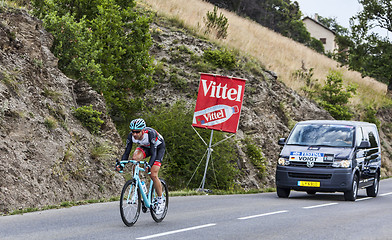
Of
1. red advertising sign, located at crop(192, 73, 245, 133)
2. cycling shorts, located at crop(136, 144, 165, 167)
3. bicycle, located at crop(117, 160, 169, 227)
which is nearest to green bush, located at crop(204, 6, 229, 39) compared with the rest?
red advertising sign, located at crop(192, 73, 245, 133)

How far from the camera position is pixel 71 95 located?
18.0 metres

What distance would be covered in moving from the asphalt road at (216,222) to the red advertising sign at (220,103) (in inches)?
187

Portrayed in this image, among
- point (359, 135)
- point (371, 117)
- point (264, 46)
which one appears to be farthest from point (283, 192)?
point (371, 117)

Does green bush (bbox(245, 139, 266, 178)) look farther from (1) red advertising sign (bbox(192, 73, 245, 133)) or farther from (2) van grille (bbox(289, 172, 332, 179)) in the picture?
(2) van grille (bbox(289, 172, 332, 179))

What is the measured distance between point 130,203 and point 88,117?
27.3ft

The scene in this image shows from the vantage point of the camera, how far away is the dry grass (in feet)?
110

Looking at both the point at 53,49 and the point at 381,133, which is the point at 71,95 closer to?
the point at 53,49

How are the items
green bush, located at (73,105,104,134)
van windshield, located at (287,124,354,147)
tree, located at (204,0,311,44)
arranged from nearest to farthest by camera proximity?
1. van windshield, located at (287,124,354,147)
2. green bush, located at (73,105,104,134)
3. tree, located at (204,0,311,44)

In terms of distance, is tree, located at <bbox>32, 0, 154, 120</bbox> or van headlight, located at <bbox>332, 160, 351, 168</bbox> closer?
van headlight, located at <bbox>332, 160, 351, 168</bbox>

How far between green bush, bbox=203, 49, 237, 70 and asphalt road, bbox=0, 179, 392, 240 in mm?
14542

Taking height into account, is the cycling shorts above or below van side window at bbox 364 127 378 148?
below

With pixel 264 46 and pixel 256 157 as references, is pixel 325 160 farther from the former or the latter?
pixel 264 46

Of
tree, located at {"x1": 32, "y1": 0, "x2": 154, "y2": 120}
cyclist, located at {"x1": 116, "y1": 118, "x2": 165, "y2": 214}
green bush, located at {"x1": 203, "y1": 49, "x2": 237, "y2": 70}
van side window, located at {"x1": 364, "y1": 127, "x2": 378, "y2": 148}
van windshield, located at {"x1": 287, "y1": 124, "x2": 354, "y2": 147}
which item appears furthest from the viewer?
green bush, located at {"x1": 203, "y1": 49, "x2": 237, "y2": 70}

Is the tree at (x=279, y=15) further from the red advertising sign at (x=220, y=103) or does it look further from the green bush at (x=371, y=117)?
the red advertising sign at (x=220, y=103)
